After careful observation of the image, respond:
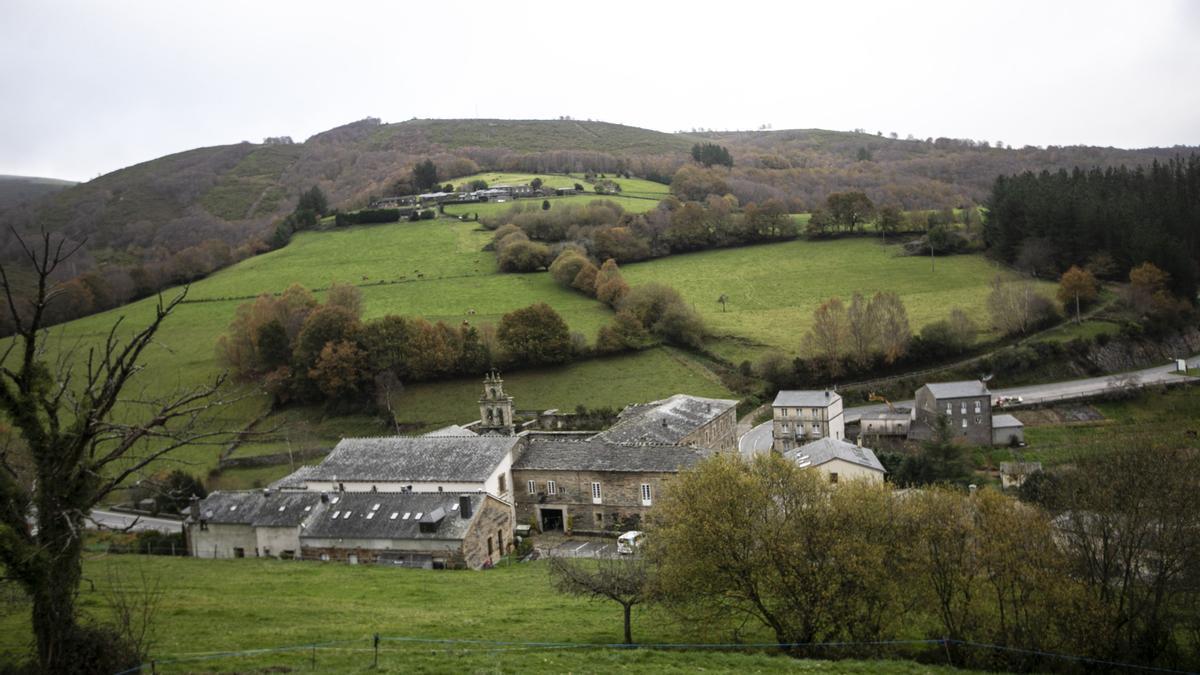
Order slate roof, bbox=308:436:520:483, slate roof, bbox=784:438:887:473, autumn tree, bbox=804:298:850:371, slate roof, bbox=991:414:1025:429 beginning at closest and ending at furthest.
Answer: slate roof, bbox=308:436:520:483, slate roof, bbox=784:438:887:473, slate roof, bbox=991:414:1025:429, autumn tree, bbox=804:298:850:371

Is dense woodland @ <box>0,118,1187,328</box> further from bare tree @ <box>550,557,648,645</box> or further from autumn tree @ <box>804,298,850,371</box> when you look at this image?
bare tree @ <box>550,557,648,645</box>

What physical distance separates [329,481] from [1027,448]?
42.6 m

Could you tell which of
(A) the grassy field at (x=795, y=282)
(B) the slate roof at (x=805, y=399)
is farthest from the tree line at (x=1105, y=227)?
(B) the slate roof at (x=805, y=399)

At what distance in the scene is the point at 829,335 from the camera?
67875 millimetres

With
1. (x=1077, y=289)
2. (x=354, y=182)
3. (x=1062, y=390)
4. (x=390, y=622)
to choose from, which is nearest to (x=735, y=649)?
(x=390, y=622)

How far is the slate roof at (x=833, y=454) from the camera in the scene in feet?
148

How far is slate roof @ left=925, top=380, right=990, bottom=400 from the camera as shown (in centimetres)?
5694

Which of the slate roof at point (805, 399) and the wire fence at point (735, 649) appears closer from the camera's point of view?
the wire fence at point (735, 649)

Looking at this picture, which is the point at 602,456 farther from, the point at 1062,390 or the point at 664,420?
the point at 1062,390

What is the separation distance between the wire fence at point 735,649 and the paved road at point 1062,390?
120ft

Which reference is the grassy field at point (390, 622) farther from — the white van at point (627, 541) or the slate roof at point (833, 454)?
the slate roof at point (833, 454)

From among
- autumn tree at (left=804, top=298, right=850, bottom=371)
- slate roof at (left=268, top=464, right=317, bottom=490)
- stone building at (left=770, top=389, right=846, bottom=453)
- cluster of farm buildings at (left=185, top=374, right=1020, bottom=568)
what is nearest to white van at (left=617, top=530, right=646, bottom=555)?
cluster of farm buildings at (left=185, top=374, right=1020, bottom=568)

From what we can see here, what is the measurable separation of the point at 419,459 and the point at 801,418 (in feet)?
85.3

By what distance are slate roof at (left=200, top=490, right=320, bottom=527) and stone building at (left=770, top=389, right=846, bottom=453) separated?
3042 centimetres
